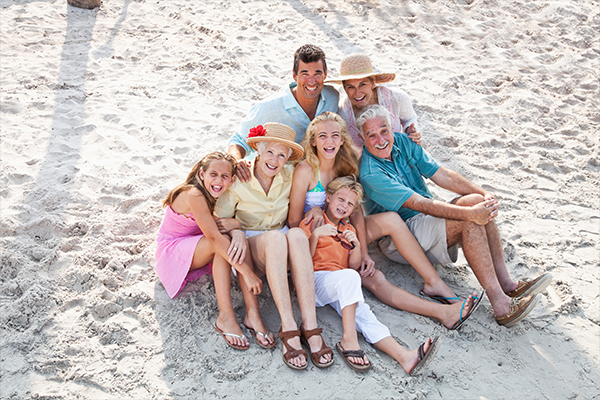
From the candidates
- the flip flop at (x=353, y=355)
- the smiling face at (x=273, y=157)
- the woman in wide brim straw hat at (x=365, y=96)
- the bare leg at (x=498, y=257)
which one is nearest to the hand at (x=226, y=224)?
the smiling face at (x=273, y=157)

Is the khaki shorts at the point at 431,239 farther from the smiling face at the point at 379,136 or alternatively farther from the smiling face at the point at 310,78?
the smiling face at the point at 310,78

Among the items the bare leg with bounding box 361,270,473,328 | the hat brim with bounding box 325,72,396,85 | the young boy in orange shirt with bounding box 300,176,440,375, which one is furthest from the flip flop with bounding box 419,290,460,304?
the hat brim with bounding box 325,72,396,85

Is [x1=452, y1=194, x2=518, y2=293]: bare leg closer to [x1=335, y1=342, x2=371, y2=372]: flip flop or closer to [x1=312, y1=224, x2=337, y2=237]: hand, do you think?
[x1=312, y1=224, x2=337, y2=237]: hand

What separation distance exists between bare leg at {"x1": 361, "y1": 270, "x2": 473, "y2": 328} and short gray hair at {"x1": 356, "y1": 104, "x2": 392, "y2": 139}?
1.02 m

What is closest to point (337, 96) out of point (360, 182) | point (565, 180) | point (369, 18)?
point (360, 182)

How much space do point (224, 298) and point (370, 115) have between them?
1.58 meters

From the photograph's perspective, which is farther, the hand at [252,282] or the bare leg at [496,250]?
the bare leg at [496,250]

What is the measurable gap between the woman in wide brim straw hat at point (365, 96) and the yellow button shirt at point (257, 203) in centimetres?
78

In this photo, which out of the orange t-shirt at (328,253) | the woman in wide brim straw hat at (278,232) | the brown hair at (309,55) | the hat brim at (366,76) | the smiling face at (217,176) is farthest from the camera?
the hat brim at (366,76)

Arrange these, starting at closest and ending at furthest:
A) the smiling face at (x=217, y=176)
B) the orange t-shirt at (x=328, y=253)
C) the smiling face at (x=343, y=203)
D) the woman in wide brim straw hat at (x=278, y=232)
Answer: the woman in wide brim straw hat at (x=278, y=232)
the smiling face at (x=217, y=176)
the orange t-shirt at (x=328, y=253)
the smiling face at (x=343, y=203)

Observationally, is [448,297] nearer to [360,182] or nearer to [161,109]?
[360,182]

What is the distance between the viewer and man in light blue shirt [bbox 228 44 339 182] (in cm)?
339

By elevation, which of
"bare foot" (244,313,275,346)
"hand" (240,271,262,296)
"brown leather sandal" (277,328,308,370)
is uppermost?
"hand" (240,271,262,296)

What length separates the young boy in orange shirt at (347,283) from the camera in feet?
8.28
